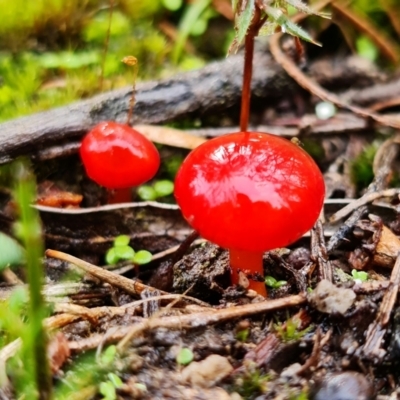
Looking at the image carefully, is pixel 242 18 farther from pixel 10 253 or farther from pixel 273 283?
pixel 10 253

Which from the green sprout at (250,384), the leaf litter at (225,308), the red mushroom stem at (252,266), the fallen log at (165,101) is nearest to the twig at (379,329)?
the leaf litter at (225,308)

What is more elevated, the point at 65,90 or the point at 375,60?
the point at 375,60

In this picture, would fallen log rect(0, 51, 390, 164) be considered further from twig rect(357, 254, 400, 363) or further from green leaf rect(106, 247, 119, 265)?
twig rect(357, 254, 400, 363)

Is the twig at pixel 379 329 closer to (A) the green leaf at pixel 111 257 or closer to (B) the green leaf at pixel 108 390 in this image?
(B) the green leaf at pixel 108 390

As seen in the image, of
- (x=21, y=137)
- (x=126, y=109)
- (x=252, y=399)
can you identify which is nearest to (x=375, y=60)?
(x=126, y=109)

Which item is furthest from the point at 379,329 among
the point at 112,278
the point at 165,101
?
the point at 165,101

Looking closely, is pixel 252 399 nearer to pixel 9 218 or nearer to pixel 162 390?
pixel 162 390
